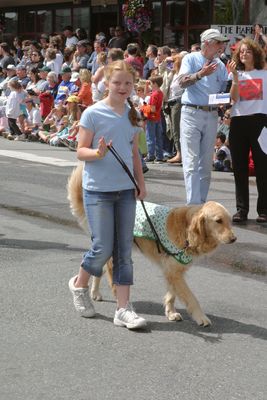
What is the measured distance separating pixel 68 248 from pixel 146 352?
10.2 feet

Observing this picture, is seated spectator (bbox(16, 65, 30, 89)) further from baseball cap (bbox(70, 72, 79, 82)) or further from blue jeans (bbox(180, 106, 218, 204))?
blue jeans (bbox(180, 106, 218, 204))

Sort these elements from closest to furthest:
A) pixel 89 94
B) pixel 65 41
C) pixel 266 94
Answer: pixel 266 94 < pixel 89 94 < pixel 65 41

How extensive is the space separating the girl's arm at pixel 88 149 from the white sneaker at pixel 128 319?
104cm

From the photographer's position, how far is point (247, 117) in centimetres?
939

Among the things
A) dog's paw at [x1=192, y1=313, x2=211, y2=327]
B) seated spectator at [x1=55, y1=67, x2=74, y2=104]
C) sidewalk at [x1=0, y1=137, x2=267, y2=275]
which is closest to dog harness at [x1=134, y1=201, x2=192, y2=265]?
dog's paw at [x1=192, y1=313, x2=211, y2=327]

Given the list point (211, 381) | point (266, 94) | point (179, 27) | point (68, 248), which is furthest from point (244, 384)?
point (179, 27)

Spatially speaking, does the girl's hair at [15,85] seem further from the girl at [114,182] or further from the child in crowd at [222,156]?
the girl at [114,182]

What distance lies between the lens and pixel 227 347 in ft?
17.0

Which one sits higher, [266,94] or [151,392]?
[266,94]

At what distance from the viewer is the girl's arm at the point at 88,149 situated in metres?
5.23

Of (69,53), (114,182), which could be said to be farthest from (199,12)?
(114,182)

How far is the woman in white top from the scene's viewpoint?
30.2 feet

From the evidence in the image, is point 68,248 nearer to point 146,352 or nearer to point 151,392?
point 146,352

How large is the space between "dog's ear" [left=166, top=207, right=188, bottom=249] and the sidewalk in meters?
1.37
